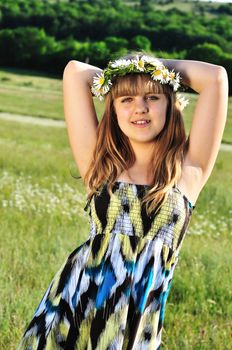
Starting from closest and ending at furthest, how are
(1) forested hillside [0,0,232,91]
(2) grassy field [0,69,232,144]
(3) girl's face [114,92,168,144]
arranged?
(3) girl's face [114,92,168,144], (2) grassy field [0,69,232,144], (1) forested hillside [0,0,232,91]

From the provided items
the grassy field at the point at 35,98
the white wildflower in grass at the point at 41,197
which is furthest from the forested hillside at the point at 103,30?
the white wildflower in grass at the point at 41,197

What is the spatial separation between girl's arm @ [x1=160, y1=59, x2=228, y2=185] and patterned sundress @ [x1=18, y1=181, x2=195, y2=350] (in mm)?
220

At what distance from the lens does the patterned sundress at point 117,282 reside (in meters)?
2.54

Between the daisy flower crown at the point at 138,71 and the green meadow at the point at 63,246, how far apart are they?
4.36 feet

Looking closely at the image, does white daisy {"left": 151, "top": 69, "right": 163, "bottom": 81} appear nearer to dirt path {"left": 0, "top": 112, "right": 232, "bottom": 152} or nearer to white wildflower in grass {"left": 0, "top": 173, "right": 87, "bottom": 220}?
white wildflower in grass {"left": 0, "top": 173, "right": 87, "bottom": 220}

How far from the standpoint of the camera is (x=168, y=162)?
8.80 ft

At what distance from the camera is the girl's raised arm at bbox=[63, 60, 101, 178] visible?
9.63 ft

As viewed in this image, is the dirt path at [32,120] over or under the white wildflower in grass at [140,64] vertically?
under

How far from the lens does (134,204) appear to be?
261cm

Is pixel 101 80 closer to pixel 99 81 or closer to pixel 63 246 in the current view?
pixel 99 81

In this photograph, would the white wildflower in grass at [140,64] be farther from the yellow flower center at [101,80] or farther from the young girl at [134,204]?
the yellow flower center at [101,80]

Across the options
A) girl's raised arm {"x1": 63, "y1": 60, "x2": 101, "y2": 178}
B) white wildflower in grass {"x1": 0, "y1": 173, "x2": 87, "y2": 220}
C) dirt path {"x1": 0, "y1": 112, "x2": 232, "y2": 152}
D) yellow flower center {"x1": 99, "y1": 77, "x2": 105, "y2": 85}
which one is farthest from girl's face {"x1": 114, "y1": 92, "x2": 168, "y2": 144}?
dirt path {"x1": 0, "y1": 112, "x2": 232, "y2": 152}

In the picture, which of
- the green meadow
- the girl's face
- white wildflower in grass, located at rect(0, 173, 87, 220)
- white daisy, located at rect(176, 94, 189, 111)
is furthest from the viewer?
white wildflower in grass, located at rect(0, 173, 87, 220)

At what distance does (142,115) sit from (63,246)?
107 inches
